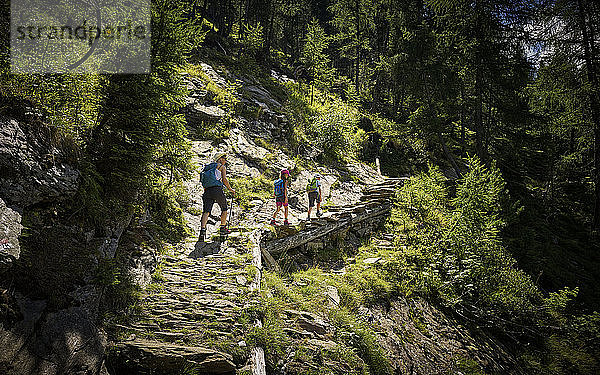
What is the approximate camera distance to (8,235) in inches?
97.0

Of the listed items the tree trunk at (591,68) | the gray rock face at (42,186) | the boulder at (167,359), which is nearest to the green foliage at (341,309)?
the boulder at (167,359)

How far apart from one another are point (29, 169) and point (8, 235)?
2.36 feet

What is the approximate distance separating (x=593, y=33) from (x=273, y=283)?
1513 cm

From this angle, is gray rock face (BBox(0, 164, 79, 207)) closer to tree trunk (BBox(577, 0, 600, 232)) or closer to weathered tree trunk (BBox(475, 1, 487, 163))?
weathered tree trunk (BBox(475, 1, 487, 163))

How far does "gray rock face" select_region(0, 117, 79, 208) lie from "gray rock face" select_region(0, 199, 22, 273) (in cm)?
12

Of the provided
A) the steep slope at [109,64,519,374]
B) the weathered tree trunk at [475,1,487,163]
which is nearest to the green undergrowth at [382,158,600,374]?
the steep slope at [109,64,519,374]

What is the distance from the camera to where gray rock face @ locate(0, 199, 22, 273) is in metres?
2.36

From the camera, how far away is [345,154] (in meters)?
18.6

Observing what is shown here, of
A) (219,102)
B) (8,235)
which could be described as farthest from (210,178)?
(219,102)

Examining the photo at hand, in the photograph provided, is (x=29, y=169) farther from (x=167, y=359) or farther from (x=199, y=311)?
(x=199, y=311)

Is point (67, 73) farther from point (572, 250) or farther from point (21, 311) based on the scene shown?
point (572, 250)

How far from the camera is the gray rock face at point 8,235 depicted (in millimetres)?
2362

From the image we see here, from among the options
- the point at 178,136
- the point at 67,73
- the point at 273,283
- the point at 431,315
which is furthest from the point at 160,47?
the point at 431,315

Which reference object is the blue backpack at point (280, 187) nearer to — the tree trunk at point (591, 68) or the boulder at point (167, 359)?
the boulder at point (167, 359)
